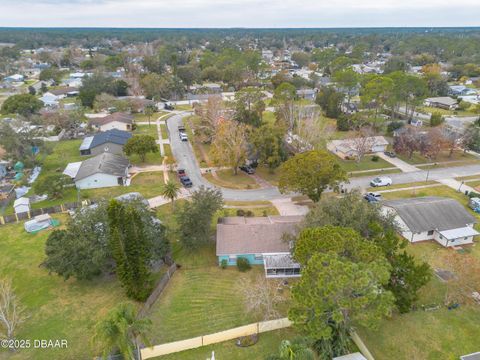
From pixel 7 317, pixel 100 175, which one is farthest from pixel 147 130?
pixel 7 317

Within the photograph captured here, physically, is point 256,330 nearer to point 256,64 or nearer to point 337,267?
point 337,267

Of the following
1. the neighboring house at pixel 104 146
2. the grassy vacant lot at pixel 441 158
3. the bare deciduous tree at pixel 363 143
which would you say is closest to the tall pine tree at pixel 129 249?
the neighboring house at pixel 104 146

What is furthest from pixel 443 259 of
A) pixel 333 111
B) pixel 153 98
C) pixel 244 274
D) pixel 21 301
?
pixel 153 98

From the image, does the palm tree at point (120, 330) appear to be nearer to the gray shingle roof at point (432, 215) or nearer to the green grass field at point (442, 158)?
the gray shingle roof at point (432, 215)

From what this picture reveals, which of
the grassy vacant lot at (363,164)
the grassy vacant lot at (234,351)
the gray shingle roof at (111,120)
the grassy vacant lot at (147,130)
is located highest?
the gray shingle roof at (111,120)

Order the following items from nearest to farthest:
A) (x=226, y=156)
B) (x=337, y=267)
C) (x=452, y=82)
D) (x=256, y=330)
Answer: (x=337, y=267) < (x=256, y=330) < (x=226, y=156) < (x=452, y=82)

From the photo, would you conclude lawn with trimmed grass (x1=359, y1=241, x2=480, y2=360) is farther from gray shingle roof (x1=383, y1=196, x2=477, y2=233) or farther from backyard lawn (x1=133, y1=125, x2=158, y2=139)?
backyard lawn (x1=133, y1=125, x2=158, y2=139)

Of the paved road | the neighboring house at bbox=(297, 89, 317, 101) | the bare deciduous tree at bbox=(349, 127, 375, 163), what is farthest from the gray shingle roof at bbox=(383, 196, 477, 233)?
the neighboring house at bbox=(297, 89, 317, 101)

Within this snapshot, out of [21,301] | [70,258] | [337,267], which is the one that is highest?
[337,267]
